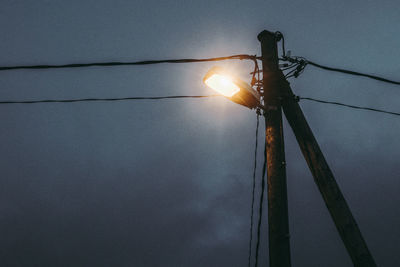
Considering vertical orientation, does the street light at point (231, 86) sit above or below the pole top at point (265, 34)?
below

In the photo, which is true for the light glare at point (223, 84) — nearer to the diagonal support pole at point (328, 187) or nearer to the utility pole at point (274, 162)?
the utility pole at point (274, 162)

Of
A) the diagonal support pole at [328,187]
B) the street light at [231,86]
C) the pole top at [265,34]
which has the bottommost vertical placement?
the diagonal support pole at [328,187]

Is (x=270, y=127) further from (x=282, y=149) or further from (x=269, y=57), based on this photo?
(x=269, y=57)

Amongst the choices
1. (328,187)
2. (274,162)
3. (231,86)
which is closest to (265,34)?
(231,86)

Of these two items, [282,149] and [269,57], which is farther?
[269,57]

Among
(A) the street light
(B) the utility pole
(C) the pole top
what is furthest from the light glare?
(C) the pole top

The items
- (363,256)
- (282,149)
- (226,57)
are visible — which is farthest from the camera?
(226,57)

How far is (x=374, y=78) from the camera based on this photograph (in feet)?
16.1

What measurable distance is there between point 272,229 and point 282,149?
112cm

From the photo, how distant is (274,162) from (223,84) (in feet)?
4.26

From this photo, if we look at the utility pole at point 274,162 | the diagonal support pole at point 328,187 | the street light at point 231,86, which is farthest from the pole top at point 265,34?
the street light at point 231,86

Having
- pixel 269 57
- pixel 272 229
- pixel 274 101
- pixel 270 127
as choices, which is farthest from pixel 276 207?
pixel 269 57

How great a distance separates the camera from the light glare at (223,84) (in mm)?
3605

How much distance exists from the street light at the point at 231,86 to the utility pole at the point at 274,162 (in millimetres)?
378
